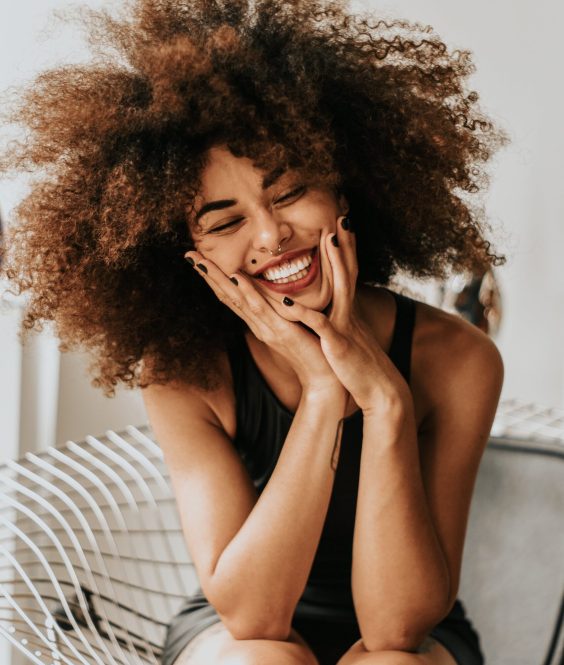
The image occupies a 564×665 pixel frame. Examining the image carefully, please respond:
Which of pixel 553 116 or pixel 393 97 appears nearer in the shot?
pixel 393 97

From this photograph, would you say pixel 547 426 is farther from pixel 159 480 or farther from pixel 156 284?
pixel 156 284

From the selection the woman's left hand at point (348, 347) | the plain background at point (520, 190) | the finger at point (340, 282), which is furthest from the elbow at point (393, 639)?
the plain background at point (520, 190)

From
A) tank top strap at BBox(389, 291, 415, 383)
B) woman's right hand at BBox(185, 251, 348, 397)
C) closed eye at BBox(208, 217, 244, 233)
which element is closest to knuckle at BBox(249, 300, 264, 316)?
woman's right hand at BBox(185, 251, 348, 397)

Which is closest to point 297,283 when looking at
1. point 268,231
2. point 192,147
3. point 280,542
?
point 268,231

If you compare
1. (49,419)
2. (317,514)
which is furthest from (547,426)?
(49,419)

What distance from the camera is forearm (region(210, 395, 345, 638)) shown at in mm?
1197

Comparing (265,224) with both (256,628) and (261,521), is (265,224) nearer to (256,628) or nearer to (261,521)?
(261,521)

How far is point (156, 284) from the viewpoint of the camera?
132cm

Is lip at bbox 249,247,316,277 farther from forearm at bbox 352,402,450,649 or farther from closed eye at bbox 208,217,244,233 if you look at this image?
forearm at bbox 352,402,450,649

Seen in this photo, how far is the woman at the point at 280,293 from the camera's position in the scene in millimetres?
1144

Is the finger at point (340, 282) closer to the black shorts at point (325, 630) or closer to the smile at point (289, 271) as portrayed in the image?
the smile at point (289, 271)

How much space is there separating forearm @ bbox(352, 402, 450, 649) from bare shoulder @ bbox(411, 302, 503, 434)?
13 centimetres

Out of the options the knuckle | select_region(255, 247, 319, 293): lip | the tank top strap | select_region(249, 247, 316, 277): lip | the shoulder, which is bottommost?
the shoulder

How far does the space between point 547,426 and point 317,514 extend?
37.1 inches
